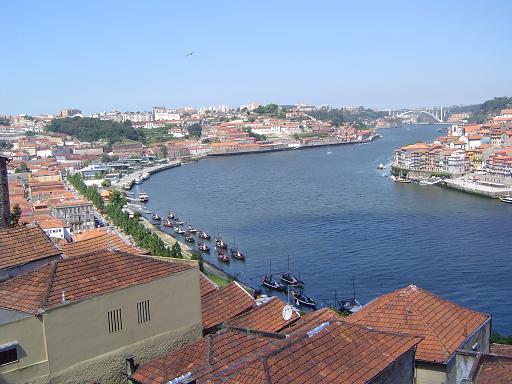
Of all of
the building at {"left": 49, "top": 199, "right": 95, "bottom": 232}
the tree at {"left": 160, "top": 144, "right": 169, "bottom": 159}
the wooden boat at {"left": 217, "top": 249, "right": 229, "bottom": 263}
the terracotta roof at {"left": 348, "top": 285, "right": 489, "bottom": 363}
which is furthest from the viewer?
the tree at {"left": 160, "top": 144, "right": 169, "bottom": 159}

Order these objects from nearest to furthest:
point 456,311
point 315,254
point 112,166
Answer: point 456,311
point 315,254
point 112,166

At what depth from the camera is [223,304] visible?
2600 mm

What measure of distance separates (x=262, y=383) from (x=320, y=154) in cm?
2397

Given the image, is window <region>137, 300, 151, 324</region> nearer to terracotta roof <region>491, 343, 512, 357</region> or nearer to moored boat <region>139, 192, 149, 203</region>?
terracotta roof <region>491, 343, 512, 357</region>

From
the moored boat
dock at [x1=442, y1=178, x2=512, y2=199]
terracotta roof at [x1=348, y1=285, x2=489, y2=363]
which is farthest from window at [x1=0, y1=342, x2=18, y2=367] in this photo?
dock at [x1=442, y1=178, x2=512, y2=199]

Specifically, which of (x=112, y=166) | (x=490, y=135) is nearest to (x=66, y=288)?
(x=112, y=166)

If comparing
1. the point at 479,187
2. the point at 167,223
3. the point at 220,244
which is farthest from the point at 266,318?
the point at 479,187

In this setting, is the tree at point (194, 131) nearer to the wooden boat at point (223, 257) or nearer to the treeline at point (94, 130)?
the treeline at point (94, 130)

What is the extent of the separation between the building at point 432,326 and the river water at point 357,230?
279cm

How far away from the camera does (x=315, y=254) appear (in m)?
7.50

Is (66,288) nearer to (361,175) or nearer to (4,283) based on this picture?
(4,283)

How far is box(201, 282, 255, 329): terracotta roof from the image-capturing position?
2461mm

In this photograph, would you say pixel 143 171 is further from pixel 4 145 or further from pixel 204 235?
pixel 204 235

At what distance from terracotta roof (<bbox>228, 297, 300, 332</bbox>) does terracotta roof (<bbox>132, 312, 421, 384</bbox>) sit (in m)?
0.28
